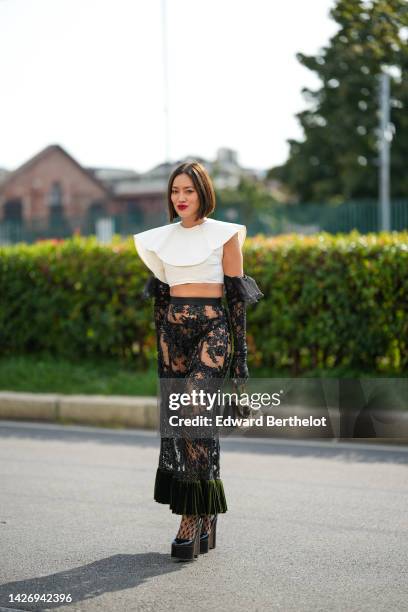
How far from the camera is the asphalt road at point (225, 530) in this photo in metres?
4.10

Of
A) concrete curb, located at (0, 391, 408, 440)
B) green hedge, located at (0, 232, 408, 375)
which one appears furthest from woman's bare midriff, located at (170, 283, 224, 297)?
green hedge, located at (0, 232, 408, 375)

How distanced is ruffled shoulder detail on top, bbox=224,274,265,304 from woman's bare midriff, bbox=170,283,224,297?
0.05m

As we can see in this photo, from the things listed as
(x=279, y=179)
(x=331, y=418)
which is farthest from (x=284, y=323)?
(x=279, y=179)

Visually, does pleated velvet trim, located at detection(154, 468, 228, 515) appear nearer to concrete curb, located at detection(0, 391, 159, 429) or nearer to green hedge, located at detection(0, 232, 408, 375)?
concrete curb, located at detection(0, 391, 159, 429)

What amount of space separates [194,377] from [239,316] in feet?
1.20

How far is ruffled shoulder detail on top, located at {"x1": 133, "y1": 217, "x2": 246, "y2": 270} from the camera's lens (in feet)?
15.1

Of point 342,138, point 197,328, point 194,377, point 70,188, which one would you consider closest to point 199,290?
point 197,328

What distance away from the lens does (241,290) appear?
15.0 ft

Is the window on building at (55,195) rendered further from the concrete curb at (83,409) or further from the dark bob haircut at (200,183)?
the dark bob haircut at (200,183)

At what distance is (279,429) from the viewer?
768cm

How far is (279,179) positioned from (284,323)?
37.7m

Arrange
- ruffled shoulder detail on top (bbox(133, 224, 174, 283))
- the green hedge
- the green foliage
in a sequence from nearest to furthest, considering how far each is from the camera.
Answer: ruffled shoulder detail on top (bbox(133, 224, 174, 283))
the green hedge
the green foliage

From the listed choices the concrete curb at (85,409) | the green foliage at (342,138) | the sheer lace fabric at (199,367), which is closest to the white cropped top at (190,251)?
the sheer lace fabric at (199,367)

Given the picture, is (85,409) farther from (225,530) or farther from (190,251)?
(190,251)
